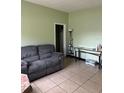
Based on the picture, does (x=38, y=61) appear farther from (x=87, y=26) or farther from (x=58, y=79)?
(x=87, y=26)

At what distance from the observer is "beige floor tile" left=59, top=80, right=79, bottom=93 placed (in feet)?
7.99

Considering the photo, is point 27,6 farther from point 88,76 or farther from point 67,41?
point 88,76

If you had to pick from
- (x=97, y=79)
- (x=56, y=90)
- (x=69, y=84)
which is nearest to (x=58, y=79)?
(x=69, y=84)

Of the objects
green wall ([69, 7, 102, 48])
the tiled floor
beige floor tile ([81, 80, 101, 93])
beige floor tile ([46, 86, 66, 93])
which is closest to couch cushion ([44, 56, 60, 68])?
the tiled floor

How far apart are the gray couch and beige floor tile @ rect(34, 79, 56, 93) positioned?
0.76 ft

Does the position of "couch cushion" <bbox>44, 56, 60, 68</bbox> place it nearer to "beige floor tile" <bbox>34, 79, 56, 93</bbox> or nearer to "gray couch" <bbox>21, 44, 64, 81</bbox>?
"gray couch" <bbox>21, 44, 64, 81</bbox>

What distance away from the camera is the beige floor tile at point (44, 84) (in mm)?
2469

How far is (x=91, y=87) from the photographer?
8.34ft

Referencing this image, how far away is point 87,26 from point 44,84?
3455mm

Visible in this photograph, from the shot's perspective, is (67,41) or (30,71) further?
(67,41)
